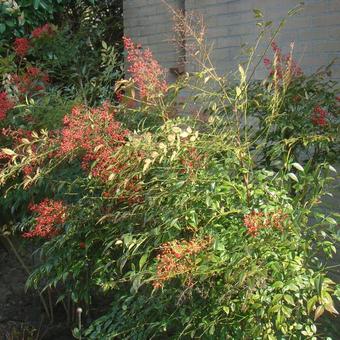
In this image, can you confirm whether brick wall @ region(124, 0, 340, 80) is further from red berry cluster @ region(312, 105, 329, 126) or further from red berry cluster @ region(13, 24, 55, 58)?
red berry cluster @ region(312, 105, 329, 126)

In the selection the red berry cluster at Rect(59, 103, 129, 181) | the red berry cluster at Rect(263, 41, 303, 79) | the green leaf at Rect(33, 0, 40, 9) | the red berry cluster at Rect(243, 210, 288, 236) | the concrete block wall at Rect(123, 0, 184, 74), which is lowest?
the concrete block wall at Rect(123, 0, 184, 74)

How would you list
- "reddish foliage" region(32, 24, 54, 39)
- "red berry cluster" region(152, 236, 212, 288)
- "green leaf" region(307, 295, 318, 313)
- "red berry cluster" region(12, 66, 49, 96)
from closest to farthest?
1. "green leaf" region(307, 295, 318, 313)
2. "red berry cluster" region(152, 236, 212, 288)
3. "red berry cluster" region(12, 66, 49, 96)
4. "reddish foliage" region(32, 24, 54, 39)

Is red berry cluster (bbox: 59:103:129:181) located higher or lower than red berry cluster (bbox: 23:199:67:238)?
higher

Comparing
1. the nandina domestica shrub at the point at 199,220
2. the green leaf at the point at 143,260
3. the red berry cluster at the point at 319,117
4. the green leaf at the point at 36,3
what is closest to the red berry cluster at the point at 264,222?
the nandina domestica shrub at the point at 199,220

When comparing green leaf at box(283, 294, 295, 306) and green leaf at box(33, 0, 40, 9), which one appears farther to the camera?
green leaf at box(33, 0, 40, 9)

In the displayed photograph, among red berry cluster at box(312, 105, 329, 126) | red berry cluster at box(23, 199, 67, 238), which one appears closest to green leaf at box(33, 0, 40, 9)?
red berry cluster at box(23, 199, 67, 238)

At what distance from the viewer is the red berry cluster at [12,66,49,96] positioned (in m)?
4.92

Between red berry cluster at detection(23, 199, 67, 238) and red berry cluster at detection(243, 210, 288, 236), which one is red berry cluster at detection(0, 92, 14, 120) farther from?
red berry cluster at detection(243, 210, 288, 236)

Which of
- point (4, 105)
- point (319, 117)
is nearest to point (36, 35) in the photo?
point (4, 105)

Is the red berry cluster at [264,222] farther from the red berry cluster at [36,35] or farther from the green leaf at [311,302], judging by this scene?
the red berry cluster at [36,35]

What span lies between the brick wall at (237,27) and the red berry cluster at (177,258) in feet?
7.96

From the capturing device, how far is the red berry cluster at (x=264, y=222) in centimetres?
246

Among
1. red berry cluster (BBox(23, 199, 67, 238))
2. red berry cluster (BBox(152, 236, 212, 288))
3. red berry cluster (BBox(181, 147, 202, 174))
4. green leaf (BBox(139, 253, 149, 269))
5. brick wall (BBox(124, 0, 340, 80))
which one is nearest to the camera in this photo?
red berry cluster (BBox(152, 236, 212, 288))

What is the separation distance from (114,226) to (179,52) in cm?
368
